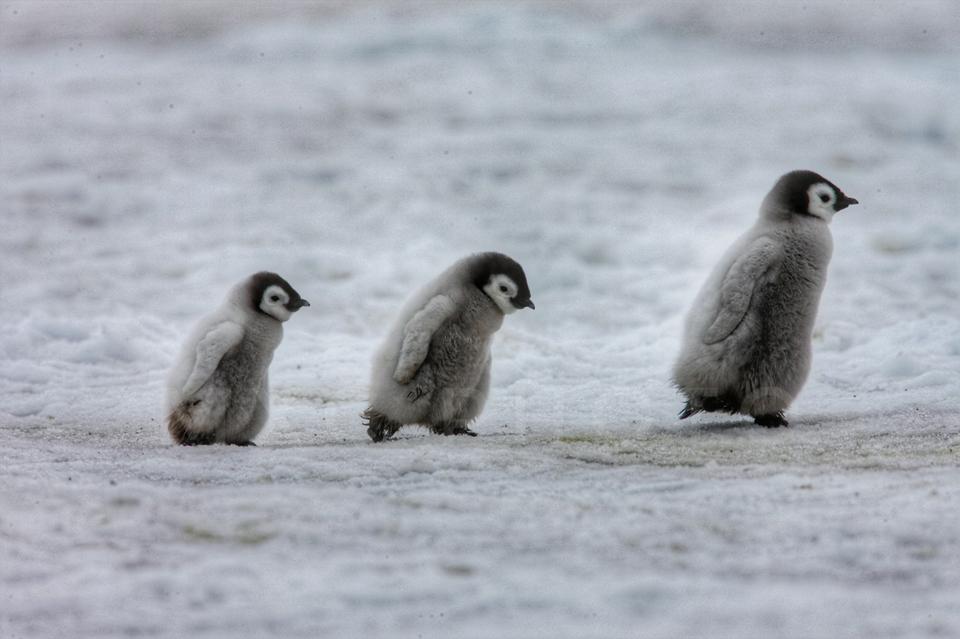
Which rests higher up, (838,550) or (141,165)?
(141,165)

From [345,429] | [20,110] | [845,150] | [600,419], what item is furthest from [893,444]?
[20,110]

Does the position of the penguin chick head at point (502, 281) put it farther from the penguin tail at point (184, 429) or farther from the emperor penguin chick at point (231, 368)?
the penguin tail at point (184, 429)

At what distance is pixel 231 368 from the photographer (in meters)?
5.03

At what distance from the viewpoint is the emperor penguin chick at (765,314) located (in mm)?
5184

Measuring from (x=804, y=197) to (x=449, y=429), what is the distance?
201 cm

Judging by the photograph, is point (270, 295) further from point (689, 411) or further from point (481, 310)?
point (689, 411)

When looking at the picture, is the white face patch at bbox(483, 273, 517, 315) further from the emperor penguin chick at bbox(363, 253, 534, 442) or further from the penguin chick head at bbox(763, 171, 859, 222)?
the penguin chick head at bbox(763, 171, 859, 222)

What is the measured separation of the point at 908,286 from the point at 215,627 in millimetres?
6962

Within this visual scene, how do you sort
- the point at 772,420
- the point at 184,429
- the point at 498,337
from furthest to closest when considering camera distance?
1. the point at 498,337
2. the point at 772,420
3. the point at 184,429

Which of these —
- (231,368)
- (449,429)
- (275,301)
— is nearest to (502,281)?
(449,429)

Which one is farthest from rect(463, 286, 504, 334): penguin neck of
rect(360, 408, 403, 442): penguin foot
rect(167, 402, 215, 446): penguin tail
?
rect(167, 402, 215, 446): penguin tail

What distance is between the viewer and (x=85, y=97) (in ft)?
52.5

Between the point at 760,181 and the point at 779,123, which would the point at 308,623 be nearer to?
the point at 760,181

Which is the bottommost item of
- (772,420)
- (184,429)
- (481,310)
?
(184,429)
